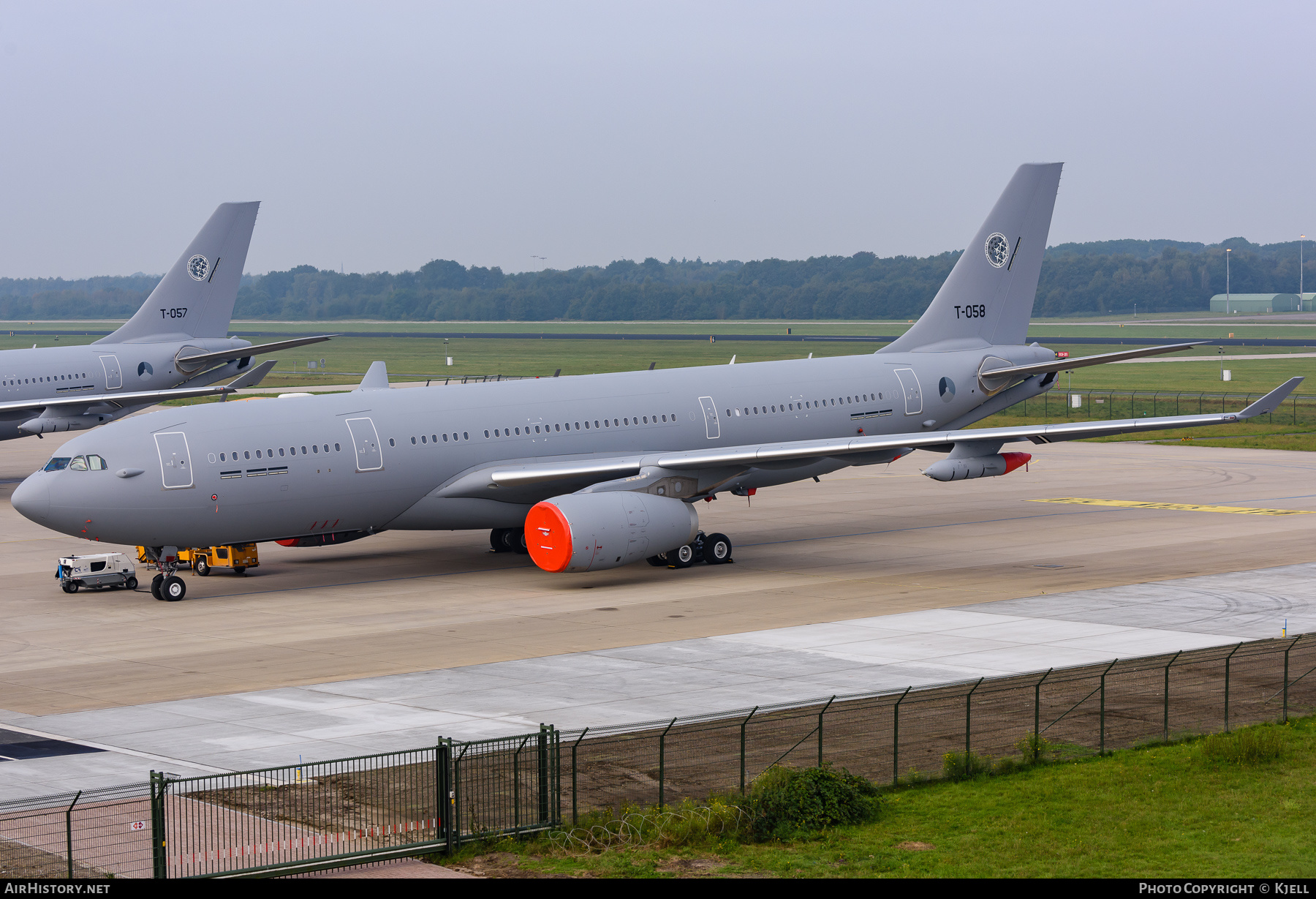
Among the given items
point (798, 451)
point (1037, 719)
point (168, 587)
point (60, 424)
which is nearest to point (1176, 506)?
point (798, 451)

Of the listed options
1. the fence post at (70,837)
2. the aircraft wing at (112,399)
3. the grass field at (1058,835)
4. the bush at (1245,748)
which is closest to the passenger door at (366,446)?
the fence post at (70,837)

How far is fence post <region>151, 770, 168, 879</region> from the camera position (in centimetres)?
1753

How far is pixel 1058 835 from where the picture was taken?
1977cm

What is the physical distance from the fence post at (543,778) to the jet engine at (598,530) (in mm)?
17615

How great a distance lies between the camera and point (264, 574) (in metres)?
Answer: 42.0

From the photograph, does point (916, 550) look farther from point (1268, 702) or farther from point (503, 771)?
point (503, 771)

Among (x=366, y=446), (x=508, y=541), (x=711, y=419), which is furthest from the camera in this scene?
(x=711, y=419)

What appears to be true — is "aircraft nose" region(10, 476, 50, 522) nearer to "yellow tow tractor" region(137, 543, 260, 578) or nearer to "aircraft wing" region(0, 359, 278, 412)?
"yellow tow tractor" region(137, 543, 260, 578)

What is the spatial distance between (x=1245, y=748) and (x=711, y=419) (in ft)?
78.3

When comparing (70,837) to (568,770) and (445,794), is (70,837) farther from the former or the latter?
(568,770)

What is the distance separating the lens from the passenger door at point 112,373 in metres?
66.1

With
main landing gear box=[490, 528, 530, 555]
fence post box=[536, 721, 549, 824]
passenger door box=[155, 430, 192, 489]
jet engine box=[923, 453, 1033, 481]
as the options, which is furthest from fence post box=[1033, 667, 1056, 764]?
passenger door box=[155, 430, 192, 489]

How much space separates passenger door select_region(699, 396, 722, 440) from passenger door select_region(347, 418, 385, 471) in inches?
404

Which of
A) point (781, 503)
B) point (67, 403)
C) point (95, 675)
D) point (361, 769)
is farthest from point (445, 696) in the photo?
point (67, 403)
